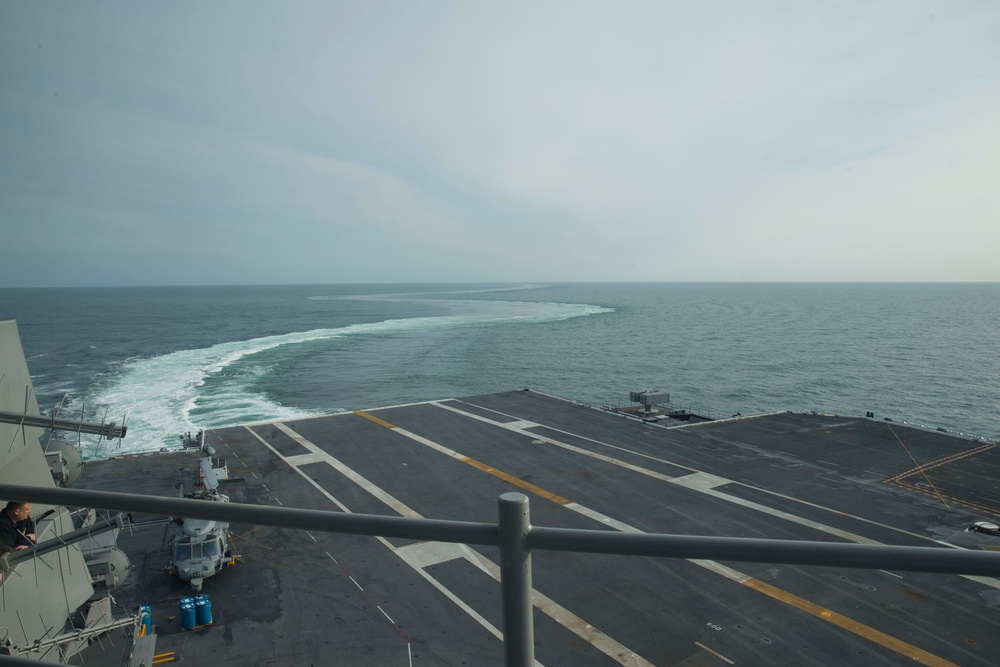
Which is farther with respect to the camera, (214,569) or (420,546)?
(420,546)

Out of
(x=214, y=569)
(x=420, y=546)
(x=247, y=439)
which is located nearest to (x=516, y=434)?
(x=420, y=546)

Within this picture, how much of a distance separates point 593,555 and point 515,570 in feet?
71.3

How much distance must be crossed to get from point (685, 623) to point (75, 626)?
1522 centimetres

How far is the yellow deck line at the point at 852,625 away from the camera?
14.6 meters

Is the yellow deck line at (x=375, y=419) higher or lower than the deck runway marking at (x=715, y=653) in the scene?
higher

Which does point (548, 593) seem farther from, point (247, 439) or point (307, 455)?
point (247, 439)

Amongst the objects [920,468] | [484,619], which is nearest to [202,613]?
[484,619]

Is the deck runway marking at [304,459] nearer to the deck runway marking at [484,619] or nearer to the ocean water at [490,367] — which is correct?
the deck runway marking at [484,619]

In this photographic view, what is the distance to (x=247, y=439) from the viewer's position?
3572 cm

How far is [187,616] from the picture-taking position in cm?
1691

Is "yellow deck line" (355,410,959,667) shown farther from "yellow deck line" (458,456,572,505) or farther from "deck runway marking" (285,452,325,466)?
"deck runway marking" (285,452,325,466)

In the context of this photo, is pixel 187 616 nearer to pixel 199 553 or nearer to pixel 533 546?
pixel 199 553

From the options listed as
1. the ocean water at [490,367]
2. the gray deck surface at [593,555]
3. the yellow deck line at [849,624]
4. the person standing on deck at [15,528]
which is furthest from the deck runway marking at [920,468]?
the person standing on deck at [15,528]

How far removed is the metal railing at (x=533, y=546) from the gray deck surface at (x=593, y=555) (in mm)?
14910
